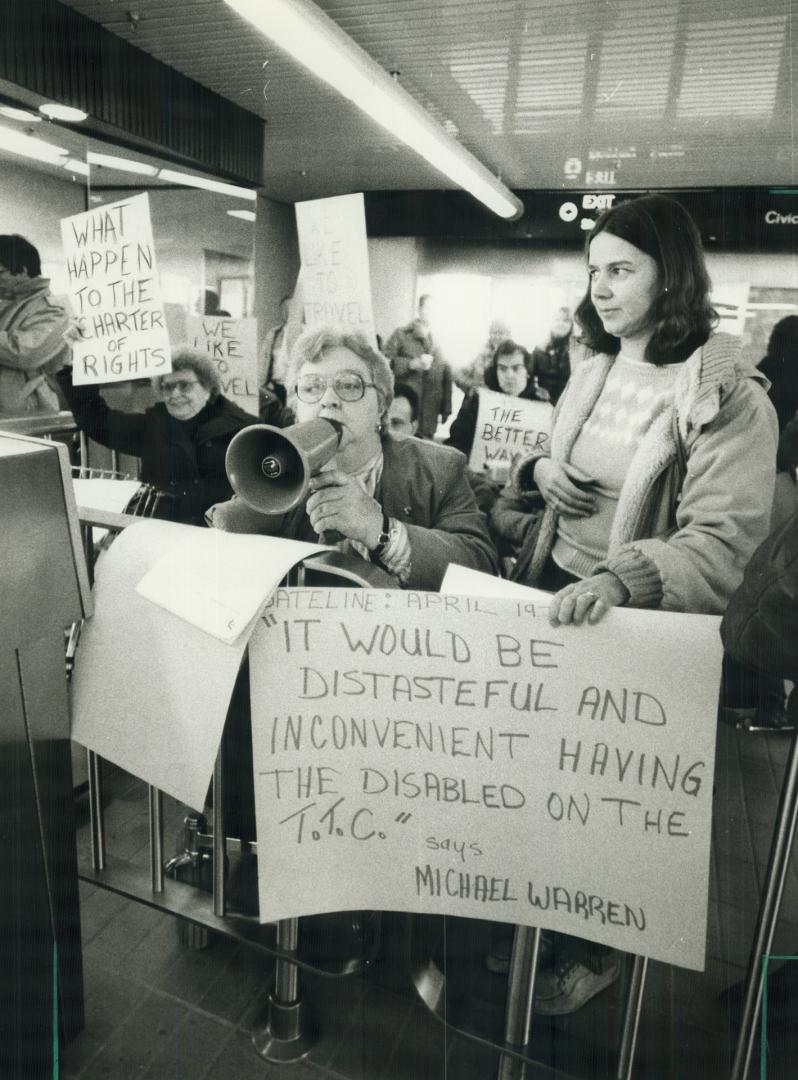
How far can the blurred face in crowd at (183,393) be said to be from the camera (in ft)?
5.86

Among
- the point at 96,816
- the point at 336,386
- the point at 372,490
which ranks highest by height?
the point at 336,386

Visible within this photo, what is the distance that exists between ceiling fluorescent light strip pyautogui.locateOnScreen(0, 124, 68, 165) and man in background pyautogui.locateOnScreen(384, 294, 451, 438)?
9.08 feet

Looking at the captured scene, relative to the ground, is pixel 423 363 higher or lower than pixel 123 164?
lower

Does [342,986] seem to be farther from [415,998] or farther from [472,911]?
[472,911]

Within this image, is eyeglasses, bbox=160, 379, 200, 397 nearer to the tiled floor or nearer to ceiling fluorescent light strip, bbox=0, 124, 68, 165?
the tiled floor

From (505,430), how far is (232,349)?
683 millimetres

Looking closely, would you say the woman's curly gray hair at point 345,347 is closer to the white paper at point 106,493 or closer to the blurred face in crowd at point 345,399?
the blurred face in crowd at point 345,399

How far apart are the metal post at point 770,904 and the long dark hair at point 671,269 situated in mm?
668

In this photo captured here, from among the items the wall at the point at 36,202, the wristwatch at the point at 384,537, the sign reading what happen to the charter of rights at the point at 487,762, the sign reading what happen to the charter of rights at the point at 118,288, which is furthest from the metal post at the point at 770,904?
the wall at the point at 36,202

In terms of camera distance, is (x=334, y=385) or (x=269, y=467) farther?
(x=334, y=385)

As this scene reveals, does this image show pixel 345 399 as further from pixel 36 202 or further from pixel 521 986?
pixel 36 202

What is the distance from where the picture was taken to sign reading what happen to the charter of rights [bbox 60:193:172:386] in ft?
5.69

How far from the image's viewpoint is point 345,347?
1541 mm

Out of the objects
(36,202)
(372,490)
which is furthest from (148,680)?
(36,202)
